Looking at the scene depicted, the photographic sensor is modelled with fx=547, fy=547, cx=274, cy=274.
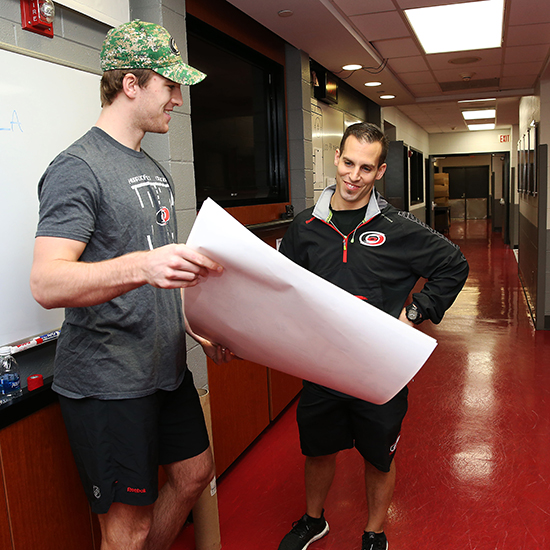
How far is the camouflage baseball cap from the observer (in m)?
1.41

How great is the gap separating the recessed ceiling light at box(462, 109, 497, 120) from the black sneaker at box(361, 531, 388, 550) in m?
8.98

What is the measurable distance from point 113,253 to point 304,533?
1.51 meters

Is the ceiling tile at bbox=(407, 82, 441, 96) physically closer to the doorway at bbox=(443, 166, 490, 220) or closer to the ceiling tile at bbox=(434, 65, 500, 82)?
the ceiling tile at bbox=(434, 65, 500, 82)

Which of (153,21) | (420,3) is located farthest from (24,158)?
(420,3)

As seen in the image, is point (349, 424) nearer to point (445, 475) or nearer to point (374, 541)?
point (374, 541)

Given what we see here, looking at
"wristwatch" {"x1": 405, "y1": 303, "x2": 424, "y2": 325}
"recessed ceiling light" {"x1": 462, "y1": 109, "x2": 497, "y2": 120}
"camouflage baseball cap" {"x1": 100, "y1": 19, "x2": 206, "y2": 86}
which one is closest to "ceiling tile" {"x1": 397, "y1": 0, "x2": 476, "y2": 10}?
"wristwatch" {"x1": 405, "y1": 303, "x2": 424, "y2": 325}

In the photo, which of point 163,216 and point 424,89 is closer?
point 163,216

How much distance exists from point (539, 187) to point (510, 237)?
7.00 metres

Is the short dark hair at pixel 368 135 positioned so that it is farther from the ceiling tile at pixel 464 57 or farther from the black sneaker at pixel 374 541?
the ceiling tile at pixel 464 57

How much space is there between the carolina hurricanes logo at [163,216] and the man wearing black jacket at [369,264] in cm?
66

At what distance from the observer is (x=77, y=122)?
1915 mm

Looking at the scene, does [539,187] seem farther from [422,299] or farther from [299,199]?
[422,299]

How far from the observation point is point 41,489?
1.62 metres

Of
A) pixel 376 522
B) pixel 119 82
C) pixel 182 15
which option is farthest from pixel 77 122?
pixel 376 522
